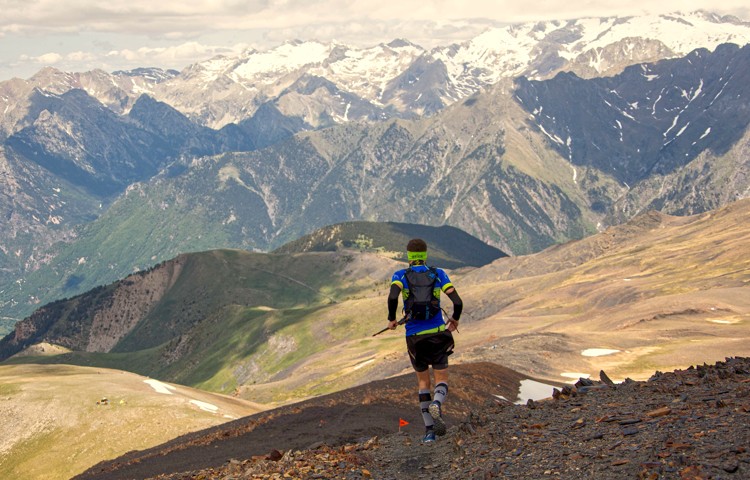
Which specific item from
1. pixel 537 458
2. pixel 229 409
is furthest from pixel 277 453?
pixel 229 409

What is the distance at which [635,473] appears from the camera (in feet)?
57.2

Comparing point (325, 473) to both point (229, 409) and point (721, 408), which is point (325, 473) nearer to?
point (721, 408)

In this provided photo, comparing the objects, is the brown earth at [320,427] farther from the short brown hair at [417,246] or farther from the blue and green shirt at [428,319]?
the short brown hair at [417,246]

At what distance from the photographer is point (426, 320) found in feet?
83.8

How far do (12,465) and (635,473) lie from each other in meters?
64.4

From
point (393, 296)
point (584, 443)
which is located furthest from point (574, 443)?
point (393, 296)

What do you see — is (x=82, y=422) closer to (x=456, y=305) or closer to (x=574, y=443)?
(x=456, y=305)

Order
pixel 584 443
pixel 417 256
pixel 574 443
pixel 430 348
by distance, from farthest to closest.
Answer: pixel 417 256, pixel 430 348, pixel 574 443, pixel 584 443

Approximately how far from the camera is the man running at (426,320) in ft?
83.2

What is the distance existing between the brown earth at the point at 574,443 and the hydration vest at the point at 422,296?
12.2ft

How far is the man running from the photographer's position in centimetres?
2536

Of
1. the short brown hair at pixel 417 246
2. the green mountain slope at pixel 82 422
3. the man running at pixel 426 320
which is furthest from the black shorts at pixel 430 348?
the green mountain slope at pixel 82 422

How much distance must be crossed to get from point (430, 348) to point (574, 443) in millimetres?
6308

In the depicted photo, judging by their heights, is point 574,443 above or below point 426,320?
below
